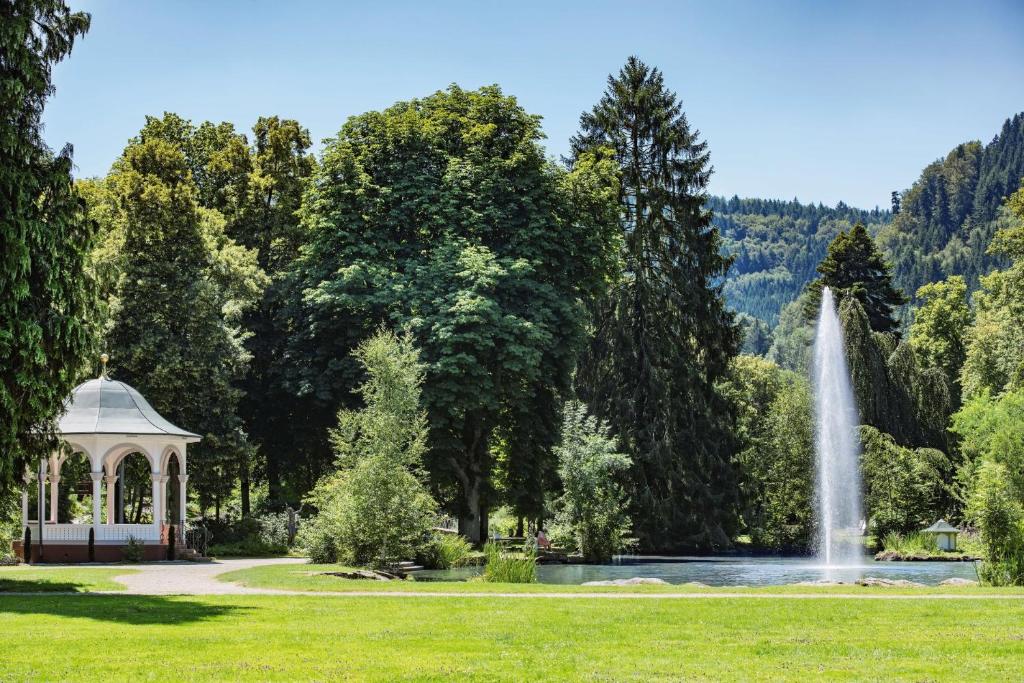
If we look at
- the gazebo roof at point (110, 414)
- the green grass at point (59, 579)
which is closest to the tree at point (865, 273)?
the gazebo roof at point (110, 414)

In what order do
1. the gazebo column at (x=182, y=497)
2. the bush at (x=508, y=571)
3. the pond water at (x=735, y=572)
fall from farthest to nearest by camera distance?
the gazebo column at (x=182, y=497)
the pond water at (x=735, y=572)
the bush at (x=508, y=571)

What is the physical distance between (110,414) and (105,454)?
3.82ft

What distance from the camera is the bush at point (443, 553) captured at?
32.4m

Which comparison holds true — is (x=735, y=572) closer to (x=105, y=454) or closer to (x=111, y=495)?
(x=105, y=454)

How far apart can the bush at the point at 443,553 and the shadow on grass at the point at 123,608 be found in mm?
11915

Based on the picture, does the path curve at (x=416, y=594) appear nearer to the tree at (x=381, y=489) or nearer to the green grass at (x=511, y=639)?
the green grass at (x=511, y=639)

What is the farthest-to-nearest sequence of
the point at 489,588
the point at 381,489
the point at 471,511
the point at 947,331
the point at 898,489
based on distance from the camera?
the point at 947,331 < the point at 898,489 < the point at 471,511 < the point at 381,489 < the point at 489,588

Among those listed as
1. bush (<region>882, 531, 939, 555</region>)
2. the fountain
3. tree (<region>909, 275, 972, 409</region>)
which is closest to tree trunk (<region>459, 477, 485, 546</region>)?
the fountain

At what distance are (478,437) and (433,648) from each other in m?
27.6

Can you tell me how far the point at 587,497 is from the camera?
4069 centimetres

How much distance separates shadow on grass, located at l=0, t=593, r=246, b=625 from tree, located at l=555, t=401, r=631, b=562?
68.6ft

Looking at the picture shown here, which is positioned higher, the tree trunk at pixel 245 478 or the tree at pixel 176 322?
the tree at pixel 176 322

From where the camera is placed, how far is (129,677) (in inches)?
480

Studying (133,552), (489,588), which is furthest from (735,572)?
(133,552)
